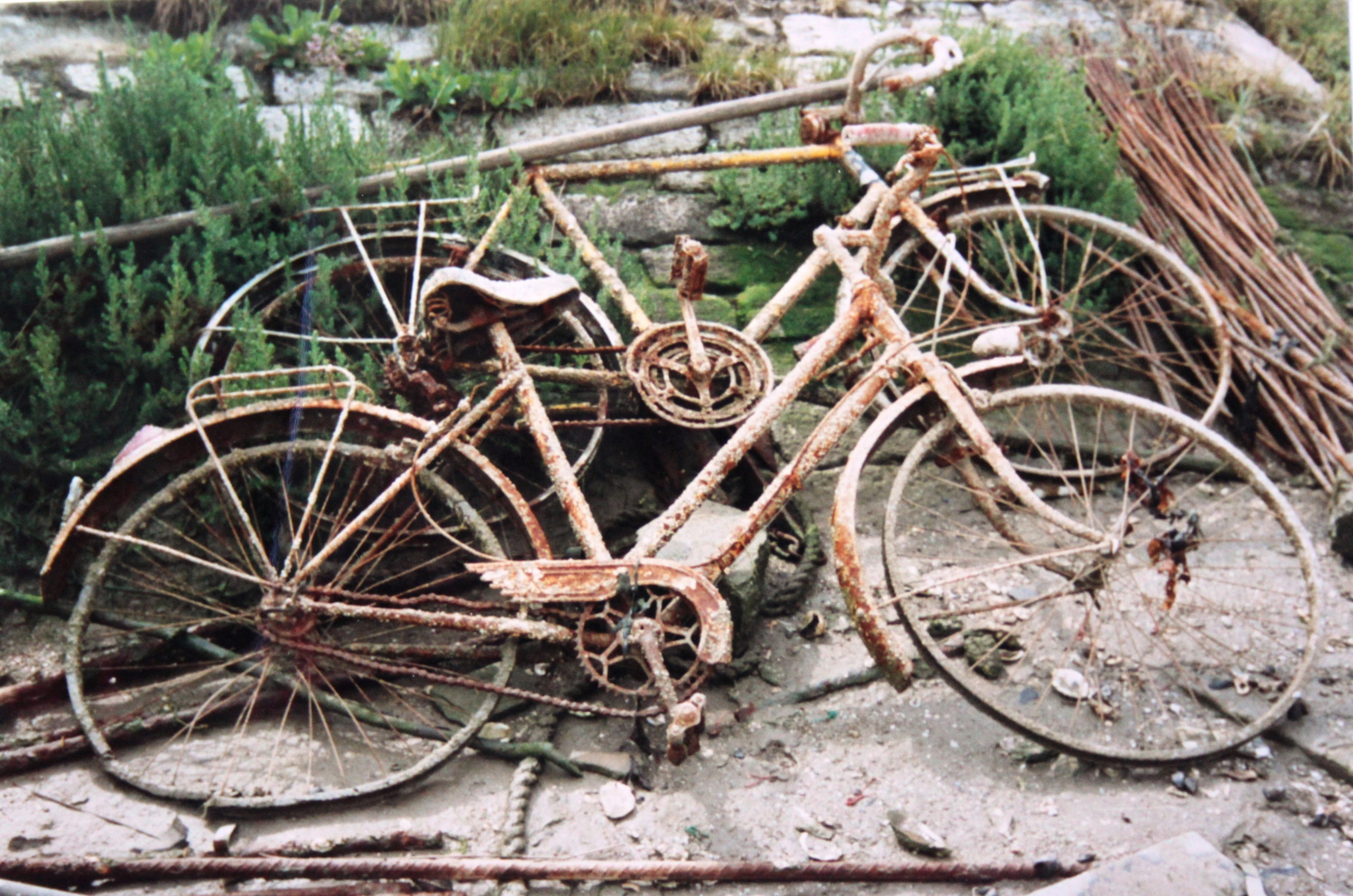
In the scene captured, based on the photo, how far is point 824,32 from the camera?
17.4 ft

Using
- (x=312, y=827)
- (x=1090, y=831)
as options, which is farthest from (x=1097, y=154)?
(x=312, y=827)

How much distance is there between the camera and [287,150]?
12.7 ft

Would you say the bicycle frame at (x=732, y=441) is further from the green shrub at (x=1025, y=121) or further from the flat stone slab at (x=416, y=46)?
the flat stone slab at (x=416, y=46)

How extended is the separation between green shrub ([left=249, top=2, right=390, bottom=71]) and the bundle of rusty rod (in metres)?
3.68

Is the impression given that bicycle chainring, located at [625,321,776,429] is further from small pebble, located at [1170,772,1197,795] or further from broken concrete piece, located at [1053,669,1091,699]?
small pebble, located at [1170,772,1197,795]

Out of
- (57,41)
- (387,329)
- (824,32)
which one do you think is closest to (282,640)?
(387,329)

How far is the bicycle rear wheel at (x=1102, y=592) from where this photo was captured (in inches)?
115

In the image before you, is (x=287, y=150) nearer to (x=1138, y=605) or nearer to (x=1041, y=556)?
(x=1041, y=556)

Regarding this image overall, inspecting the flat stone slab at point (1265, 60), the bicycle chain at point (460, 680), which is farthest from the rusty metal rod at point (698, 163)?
the flat stone slab at point (1265, 60)

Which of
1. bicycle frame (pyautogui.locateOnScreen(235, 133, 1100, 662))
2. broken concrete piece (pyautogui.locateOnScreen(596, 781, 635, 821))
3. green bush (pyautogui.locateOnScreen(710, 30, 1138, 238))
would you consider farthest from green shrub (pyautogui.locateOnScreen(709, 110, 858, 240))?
broken concrete piece (pyautogui.locateOnScreen(596, 781, 635, 821))

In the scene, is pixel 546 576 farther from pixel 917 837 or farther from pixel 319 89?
pixel 319 89

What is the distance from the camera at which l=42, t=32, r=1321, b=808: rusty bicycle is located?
2865 millimetres

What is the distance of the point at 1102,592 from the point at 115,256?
402cm

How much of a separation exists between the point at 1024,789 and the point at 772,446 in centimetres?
154
